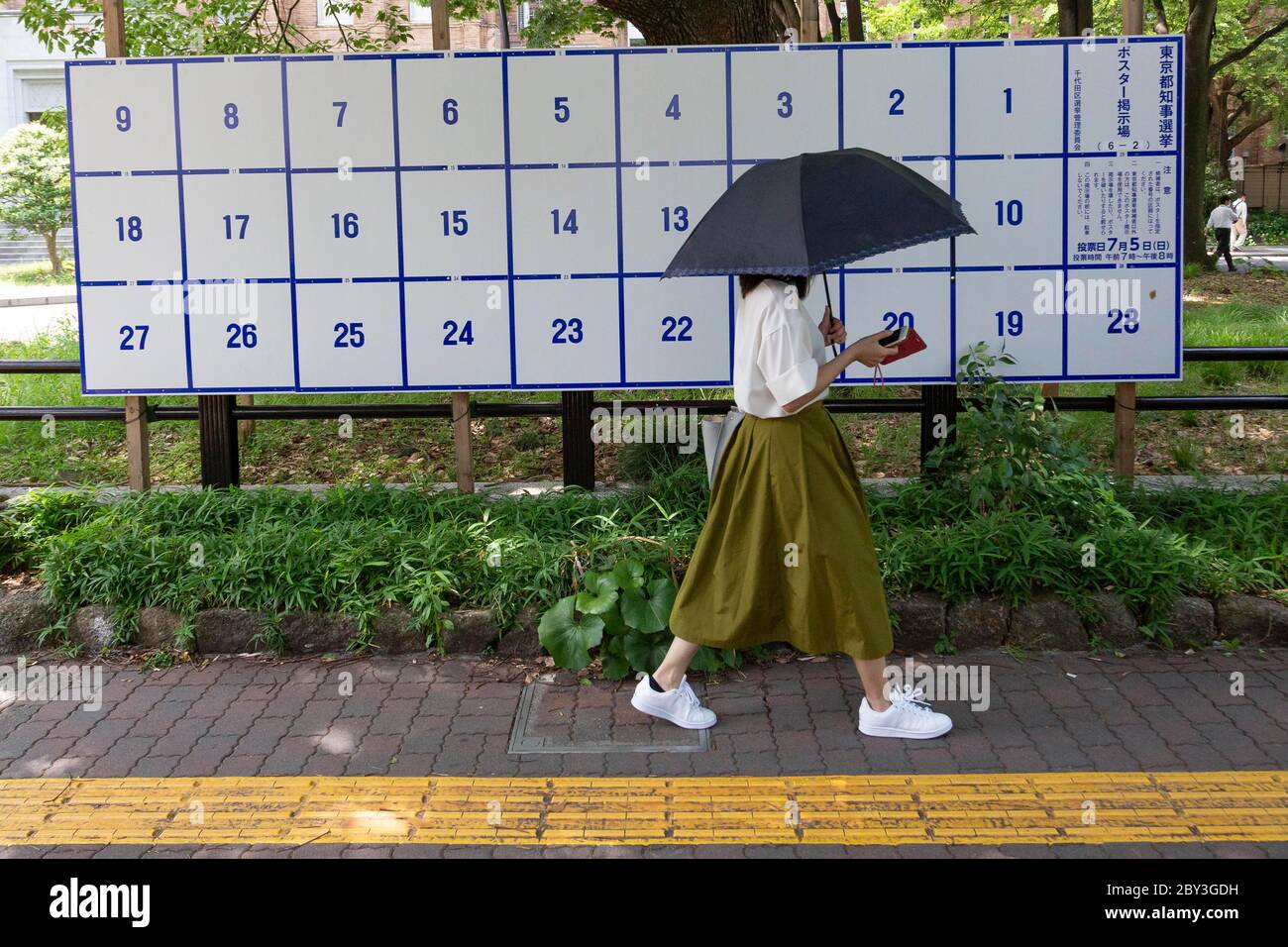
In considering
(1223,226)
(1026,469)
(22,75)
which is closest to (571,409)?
(1026,469)

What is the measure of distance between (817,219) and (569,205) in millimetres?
2278

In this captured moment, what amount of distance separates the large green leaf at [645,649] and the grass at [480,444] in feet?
6.68

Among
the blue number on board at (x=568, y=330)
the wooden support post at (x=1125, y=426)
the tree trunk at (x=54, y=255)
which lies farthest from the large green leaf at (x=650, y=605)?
the tree trunk at (x=54, y=255)

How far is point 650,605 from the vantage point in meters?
5.45

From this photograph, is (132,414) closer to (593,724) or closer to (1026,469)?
(593,724)

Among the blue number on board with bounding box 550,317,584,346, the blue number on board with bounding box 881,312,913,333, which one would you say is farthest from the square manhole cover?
the blue number on board with bounding box 881,312,913,333

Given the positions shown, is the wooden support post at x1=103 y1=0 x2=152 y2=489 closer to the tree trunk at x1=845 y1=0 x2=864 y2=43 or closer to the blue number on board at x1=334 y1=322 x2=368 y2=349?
the blue number on board at x1=334 y1=322 x2=368 y2=349

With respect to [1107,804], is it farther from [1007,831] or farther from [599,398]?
[599,398]

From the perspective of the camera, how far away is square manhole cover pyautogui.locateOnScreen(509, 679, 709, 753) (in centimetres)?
475

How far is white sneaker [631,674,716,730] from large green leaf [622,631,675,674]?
1.46 feet

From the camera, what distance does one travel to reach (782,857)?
386cm

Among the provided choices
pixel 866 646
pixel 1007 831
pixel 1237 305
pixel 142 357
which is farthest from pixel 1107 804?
pixel 1237 305

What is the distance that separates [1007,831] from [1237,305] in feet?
34.8

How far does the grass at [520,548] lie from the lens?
222 inches
